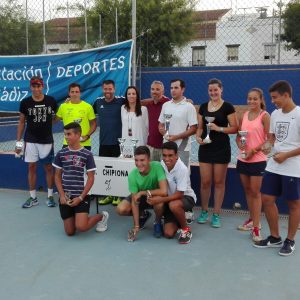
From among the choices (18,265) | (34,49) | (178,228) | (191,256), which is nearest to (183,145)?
(178,228)

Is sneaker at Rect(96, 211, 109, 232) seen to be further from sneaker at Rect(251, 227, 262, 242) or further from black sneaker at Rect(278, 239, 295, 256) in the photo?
black sneaker at Rect(278, 239, 295, 256)

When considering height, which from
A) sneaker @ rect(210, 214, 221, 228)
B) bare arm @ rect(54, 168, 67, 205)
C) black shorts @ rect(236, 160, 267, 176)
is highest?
black shorts @ rect(236, 160, 267, 176)

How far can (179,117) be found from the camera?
4.43 m

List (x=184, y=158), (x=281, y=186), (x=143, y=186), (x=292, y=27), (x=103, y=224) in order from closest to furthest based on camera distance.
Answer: (x=281, y=186) → (x=143, y=186) → (x=103, y=224) → (x=184, y=158) → (x=292, y=27)

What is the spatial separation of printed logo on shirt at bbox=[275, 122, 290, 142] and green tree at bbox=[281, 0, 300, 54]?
327 inches

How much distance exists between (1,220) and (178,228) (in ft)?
6.97

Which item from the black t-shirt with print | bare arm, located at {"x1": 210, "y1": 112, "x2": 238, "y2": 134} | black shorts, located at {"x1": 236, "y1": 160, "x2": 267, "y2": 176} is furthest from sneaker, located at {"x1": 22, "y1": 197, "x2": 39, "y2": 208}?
black shorts, located at {"x1": 236, "y1": 160, "x2": 267, "y2": 176}

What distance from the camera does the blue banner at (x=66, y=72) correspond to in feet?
18.0

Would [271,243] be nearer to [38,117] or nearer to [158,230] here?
[158,230]

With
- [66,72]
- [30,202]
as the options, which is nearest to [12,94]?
[66,72]

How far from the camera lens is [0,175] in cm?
617

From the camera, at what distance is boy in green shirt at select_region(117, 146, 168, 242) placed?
4020mm

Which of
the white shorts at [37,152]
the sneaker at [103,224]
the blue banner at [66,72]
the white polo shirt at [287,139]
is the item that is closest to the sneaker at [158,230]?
the sneaker at [103,224]

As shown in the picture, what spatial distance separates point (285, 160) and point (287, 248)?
0.83 metres
